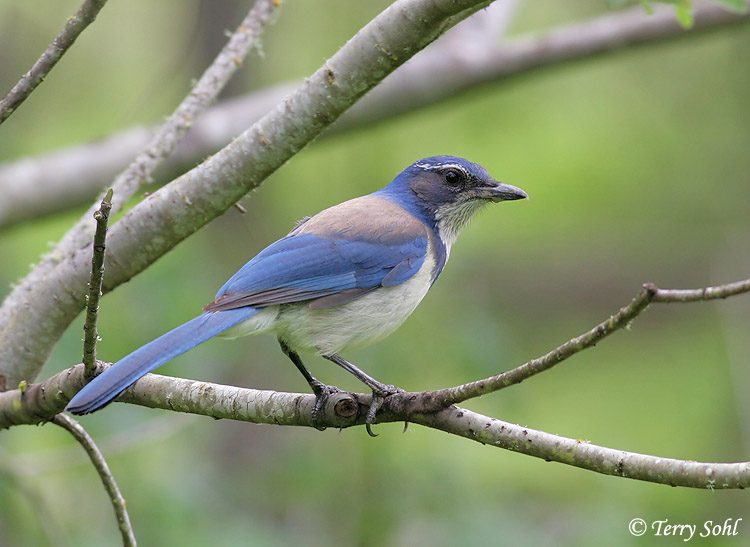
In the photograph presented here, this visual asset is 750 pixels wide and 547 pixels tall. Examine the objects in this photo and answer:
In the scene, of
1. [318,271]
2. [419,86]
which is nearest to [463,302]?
[419,86]

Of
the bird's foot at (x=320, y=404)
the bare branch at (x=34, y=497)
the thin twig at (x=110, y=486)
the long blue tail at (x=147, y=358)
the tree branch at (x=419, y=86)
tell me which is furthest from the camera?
the tree branch at (x=419, y=86)

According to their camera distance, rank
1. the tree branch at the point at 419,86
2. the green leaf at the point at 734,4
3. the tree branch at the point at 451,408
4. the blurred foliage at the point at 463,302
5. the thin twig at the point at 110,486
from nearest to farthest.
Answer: the tree branch at the point at 451,408, the thin twig at the point at 110,486, the green leaf at the point at 734,4, the blurred foliage at the point at 463,302, the tree branch at the point at 419,86

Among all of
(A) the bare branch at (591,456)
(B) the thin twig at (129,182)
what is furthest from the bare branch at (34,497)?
(A) the bare branch at (591,456)

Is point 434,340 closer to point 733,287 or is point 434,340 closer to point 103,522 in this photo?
point 103,522

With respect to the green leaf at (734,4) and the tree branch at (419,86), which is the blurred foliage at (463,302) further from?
the green leaf at (734,4)

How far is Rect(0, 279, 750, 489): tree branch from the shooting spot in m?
2.34

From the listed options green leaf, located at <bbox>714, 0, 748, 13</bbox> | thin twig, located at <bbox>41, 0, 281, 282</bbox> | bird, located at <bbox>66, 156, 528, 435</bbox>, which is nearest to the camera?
bird, located at <bbox>66, 156, 528, 435</bbox>

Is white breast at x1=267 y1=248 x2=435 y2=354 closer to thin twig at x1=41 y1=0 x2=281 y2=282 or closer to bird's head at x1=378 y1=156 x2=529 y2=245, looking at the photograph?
bird's head at x1=378 y1=156 x2=529 y2=245

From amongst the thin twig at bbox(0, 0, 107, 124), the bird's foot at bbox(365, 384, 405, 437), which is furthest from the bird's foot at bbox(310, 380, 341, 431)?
the thin twig at bbox(0, 0, 107, 124)

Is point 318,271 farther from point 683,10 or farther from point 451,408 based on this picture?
point 683,10

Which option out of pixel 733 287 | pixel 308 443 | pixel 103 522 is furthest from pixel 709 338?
pixel 733 287

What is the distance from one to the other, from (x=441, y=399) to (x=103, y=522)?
3.96 m

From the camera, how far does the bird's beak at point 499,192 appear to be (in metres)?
4.68

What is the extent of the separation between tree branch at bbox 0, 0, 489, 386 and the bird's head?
1514 mm
